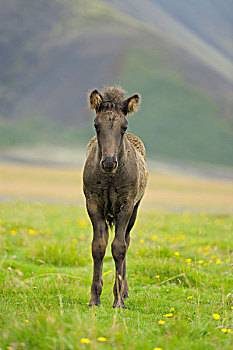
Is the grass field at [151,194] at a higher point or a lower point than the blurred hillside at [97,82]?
A: lower

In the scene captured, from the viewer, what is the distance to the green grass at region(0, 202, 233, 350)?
15.2 feet

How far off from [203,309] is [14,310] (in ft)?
9.26

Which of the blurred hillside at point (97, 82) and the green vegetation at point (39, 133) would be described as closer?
the green vegetation at point (39, 133)

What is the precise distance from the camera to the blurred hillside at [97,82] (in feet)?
429

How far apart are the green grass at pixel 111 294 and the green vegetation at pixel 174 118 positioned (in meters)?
108

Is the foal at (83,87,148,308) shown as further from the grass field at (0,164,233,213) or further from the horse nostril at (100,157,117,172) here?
the grass field at (0,164,233,213)

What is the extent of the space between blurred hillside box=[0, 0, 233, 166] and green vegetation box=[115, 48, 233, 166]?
0.30m

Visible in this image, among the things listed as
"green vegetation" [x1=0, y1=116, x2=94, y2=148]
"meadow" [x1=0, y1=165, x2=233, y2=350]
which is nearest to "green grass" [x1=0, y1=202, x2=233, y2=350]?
"meadow" [x1=0, y1=165, x2=233, y2=350]

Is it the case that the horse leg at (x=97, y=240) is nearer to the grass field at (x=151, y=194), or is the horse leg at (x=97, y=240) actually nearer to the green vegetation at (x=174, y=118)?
the grass field at (x=151, y=194)

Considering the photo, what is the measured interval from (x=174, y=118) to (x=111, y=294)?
133642mm

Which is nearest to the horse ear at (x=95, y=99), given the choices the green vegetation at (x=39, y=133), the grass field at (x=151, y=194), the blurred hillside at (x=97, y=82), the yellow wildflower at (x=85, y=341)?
the yellow wildflower at (x=85, y=341)

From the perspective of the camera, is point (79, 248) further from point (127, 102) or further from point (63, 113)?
point (63, 113)

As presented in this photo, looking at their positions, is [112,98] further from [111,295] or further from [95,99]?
[111,295]

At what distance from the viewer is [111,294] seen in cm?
782
